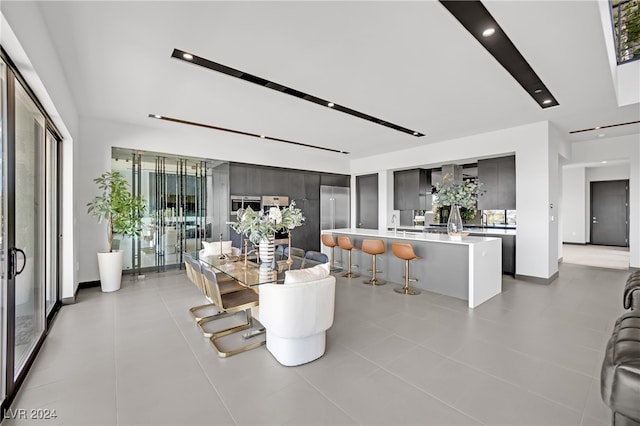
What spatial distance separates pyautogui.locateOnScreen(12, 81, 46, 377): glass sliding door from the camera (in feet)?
7.79

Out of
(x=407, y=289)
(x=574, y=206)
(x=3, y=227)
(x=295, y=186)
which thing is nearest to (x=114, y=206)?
(x=3, y=227)

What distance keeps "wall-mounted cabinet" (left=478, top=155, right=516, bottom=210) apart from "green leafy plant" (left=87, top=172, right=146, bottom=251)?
6874 mm

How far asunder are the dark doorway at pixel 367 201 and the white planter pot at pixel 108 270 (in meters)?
6.30

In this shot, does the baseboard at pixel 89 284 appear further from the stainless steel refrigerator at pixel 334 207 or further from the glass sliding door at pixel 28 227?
the stainless steel refrigerator at pixel 334 207

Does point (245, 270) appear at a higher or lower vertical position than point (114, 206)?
lower

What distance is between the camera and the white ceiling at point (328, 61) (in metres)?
2.32

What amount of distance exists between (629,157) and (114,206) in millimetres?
10216

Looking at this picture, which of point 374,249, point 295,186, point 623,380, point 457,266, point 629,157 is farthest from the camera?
point 295,186

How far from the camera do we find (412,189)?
319 inches

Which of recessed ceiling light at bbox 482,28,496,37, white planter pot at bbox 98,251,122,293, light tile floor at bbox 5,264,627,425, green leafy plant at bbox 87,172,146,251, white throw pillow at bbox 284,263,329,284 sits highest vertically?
recessed ceiling light at bbox 482,28,496,37

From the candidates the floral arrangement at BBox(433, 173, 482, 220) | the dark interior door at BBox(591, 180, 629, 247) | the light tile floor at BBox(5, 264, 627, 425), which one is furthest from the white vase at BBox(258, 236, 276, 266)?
the dark interior door at BBox(591, 180, 629, 247)

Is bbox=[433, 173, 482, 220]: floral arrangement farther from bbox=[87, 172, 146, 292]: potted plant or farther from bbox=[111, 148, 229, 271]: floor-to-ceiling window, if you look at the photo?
bbox=[87, 172, 146, 292]: potted plant

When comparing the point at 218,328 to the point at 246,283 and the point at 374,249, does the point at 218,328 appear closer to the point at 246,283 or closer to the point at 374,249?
the point at 246,283

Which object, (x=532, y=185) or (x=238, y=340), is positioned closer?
(x=238, y=340)
